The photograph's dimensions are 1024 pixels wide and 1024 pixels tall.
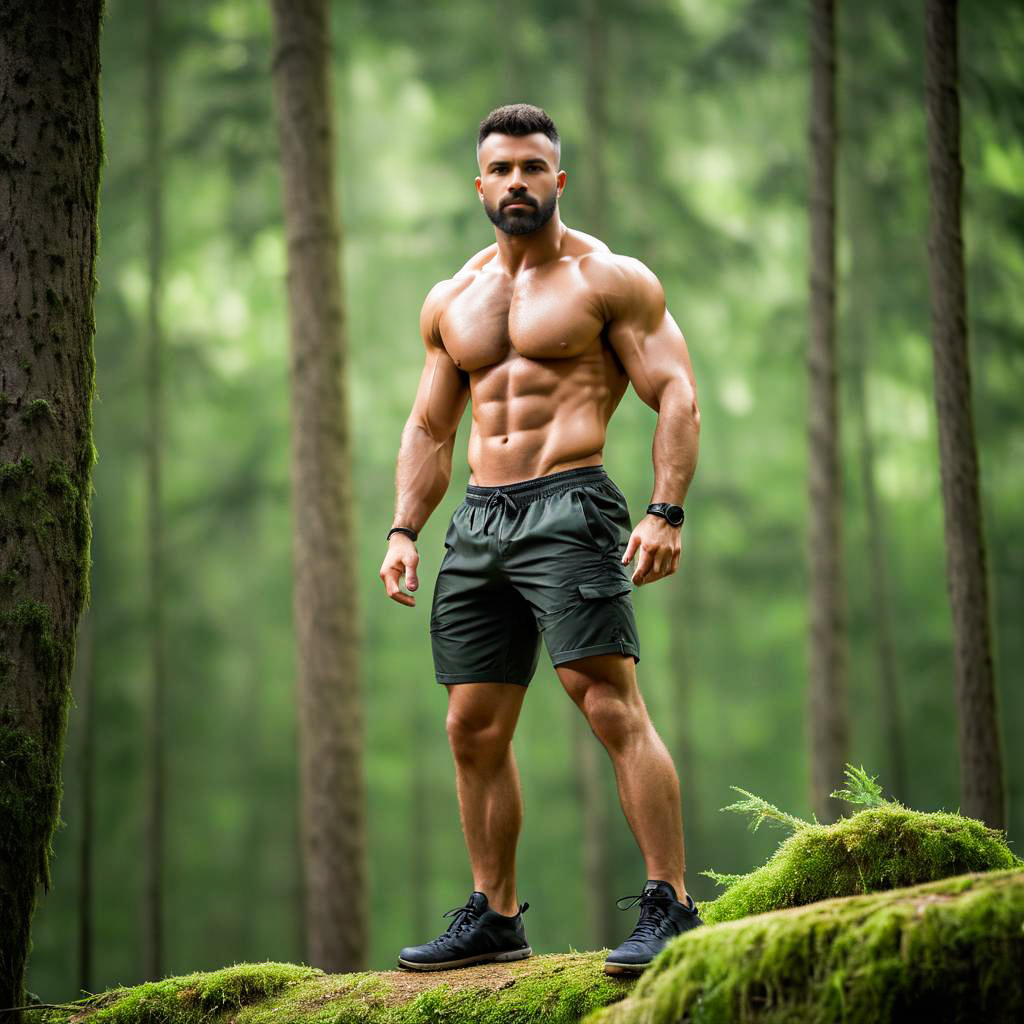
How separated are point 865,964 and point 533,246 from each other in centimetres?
256

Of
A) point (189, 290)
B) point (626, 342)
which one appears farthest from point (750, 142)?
point (626, 342)

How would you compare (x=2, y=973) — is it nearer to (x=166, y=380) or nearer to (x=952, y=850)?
(x=952, y=850)

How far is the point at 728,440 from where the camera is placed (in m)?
20.5

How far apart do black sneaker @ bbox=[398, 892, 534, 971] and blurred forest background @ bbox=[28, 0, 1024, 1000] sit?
38.3 feet

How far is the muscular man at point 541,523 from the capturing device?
150 inches

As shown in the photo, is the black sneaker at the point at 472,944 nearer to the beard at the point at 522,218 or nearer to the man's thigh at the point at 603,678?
the man's thigh at the point at 603,678

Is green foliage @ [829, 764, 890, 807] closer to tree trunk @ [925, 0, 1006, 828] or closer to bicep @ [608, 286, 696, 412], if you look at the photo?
bicep @ [608, 286, 696, 412]

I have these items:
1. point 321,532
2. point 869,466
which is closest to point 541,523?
point 321,532

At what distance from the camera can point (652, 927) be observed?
3.70 metres

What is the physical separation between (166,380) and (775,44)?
10.4m

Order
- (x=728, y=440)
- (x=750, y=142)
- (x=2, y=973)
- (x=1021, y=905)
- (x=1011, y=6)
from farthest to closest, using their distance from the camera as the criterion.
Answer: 1. (x=728, y=440)
2. (x=750, y=142)
3. (x=1011, y=6)
4. (x=2, y=973)
5. (x=1021, y=905)

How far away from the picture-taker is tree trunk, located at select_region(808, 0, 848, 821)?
9609 millimetres

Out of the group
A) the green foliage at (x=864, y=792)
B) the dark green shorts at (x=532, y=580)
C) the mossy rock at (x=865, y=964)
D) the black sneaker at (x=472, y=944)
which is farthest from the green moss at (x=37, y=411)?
the green foliage at (x=864, y=792)

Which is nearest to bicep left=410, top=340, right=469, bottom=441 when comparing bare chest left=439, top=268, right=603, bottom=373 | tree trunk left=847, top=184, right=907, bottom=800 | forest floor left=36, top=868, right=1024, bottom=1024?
bare chest left=439, top=268, right=603, bottom=373
